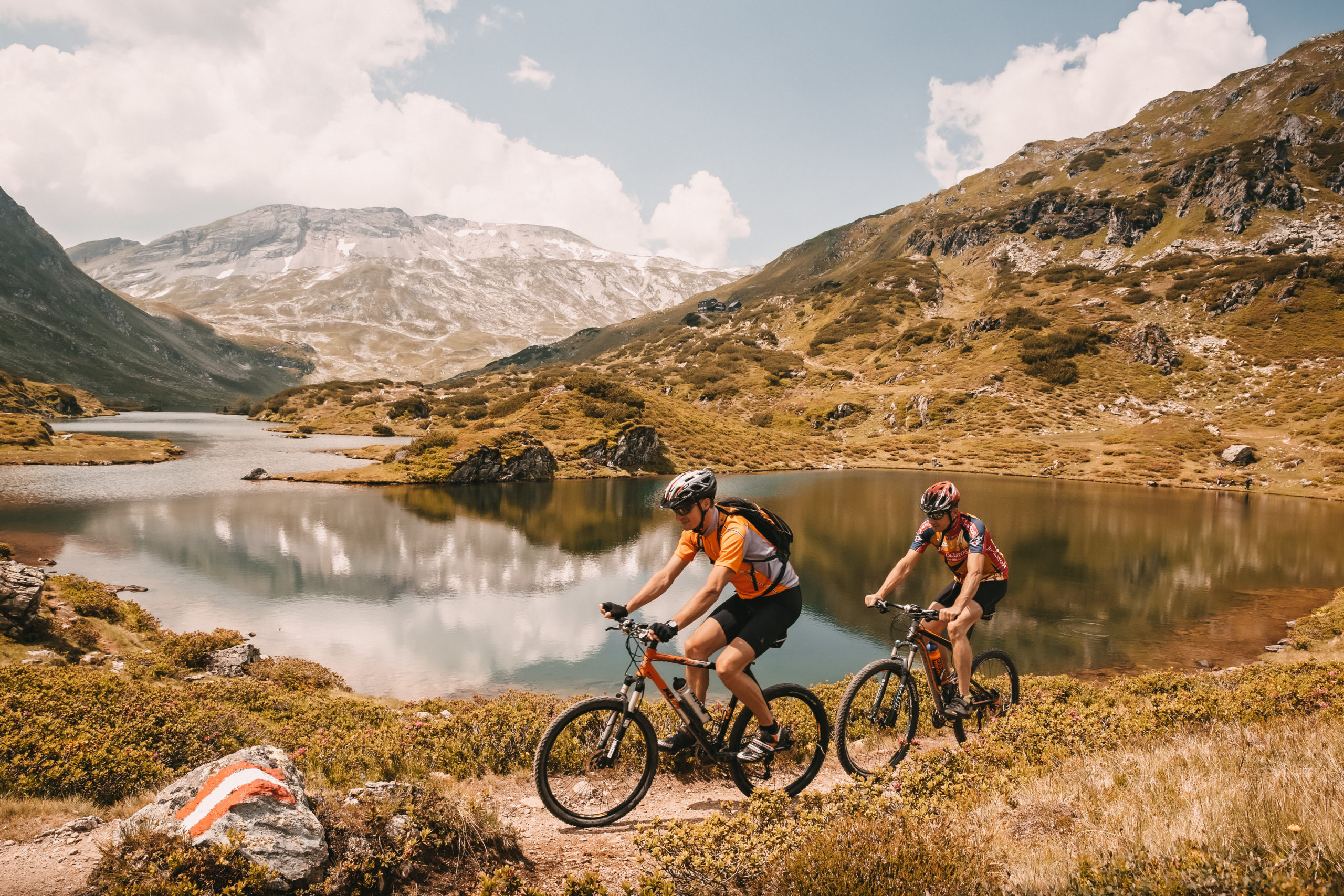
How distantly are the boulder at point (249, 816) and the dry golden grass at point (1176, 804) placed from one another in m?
5.60

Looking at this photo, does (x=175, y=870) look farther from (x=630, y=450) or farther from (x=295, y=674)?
(x=630, y=450)

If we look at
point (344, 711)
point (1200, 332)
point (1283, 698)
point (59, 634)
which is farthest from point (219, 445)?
point (1200, 332)

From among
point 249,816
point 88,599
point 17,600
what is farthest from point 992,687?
point 88,599

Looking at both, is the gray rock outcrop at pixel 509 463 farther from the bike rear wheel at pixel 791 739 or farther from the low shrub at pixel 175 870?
the low shrub at pixel 175 870

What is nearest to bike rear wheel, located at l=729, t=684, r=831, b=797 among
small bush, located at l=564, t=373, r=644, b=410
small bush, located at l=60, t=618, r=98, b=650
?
small bush, located at l=60, t=618, r=98, b=650

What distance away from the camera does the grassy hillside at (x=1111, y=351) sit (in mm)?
91000

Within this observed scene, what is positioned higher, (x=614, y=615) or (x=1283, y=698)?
(x=614, y=615)

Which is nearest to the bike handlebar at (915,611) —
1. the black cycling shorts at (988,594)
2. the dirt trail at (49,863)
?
the black cycling shorts at (988,594)

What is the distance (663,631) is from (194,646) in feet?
56.4

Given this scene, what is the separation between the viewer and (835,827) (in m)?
5.02

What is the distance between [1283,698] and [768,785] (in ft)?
32.4

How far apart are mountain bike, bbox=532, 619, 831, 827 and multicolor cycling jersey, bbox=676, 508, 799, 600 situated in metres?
1.00

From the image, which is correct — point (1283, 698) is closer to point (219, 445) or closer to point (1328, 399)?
point (219, 445)

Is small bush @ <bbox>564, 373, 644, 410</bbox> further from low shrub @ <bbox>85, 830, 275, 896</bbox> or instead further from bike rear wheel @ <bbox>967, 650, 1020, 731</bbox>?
low shrub @ <bbox>85, 830, 275, 896</bbox>
